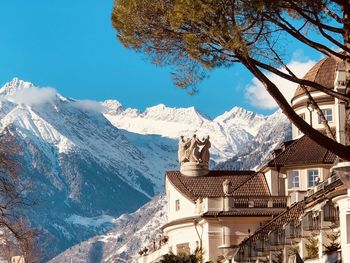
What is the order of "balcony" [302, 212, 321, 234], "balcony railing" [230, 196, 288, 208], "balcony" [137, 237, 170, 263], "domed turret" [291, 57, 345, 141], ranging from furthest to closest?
"balcony" [137, 237, 170, 263] → "domed turret" [291, 57, 345, 141] → "balcony railing" [230, 196, 288, 208] → "balcony" [302, 212, 321, 234]

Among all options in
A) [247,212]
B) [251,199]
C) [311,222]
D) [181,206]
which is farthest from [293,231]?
[181,206]

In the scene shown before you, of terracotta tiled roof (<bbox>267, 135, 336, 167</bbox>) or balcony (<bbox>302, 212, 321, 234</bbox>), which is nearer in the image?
balcony (<bbox>302, 212, 321, 234</bbox>)

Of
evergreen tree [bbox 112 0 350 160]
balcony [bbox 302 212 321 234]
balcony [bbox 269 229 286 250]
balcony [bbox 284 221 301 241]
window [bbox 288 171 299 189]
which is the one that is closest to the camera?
evergreen tree [bbox 112 0 350 160]

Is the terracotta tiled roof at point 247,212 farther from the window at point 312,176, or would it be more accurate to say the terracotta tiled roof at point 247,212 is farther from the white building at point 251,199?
the window at point 312,176

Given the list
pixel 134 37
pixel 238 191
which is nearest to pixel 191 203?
pixel 238 191

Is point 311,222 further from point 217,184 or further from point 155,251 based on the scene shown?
point 155,251

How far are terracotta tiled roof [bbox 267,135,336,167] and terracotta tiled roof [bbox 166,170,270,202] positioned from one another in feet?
8.52

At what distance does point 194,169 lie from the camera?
95438mm

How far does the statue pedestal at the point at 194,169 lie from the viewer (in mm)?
95188

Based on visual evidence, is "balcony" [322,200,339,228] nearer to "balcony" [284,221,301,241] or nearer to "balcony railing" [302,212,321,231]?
"balcony railing" [302,212,321,231]

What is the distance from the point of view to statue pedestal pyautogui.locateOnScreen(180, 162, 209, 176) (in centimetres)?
9519

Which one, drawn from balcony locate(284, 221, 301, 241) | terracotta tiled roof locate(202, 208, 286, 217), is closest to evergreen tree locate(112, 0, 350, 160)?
balcony locate(284, 221, 301, 241)

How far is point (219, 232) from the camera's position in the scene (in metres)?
84.6

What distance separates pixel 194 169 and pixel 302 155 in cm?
1126
